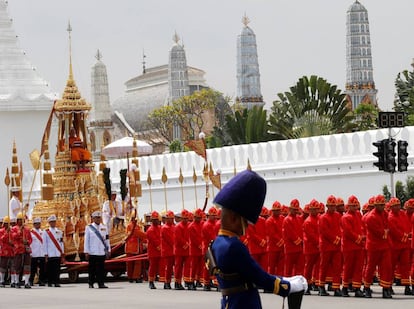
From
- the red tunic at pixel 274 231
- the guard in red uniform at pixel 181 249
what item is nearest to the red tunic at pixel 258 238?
the red tunic at pixel 274 231

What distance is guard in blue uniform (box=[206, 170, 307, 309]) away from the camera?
8.05 meters

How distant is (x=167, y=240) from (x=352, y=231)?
468 cm

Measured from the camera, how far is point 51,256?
22969 mm

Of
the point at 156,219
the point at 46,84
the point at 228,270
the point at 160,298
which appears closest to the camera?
the point at 228,270

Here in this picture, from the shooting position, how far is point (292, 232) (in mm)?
19141

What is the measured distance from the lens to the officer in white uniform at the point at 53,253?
75.5ft

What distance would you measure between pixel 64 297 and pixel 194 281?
247 centimetres

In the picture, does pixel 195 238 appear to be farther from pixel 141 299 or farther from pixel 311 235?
pixel 311 235

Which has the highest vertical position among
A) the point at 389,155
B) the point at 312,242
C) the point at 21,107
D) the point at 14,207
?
the point at 21,107

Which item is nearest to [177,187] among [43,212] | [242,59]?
[43,212]

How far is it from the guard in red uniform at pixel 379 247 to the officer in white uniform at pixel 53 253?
23.0 feet

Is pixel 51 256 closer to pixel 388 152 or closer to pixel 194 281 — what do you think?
pixel 194 281

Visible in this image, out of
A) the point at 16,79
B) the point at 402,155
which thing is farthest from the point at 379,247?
the point at 16,79

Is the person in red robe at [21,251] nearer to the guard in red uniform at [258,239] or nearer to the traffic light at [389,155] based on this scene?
the guard in red uniform at [258,239]
